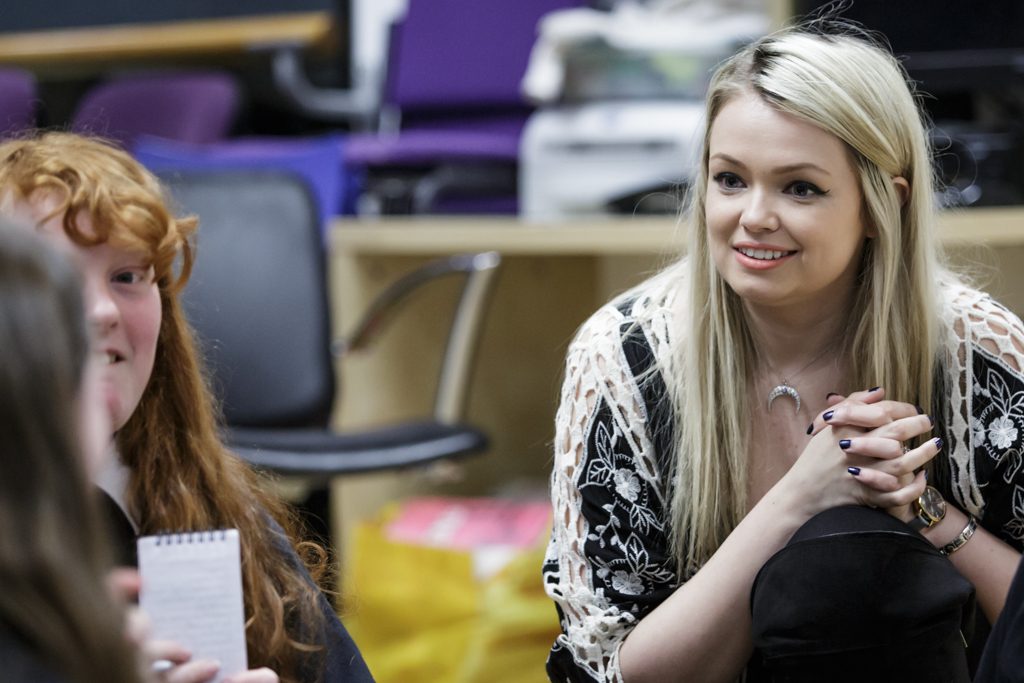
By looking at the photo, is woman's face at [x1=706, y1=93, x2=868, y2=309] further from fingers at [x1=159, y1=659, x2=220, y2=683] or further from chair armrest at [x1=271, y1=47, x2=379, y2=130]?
chair armrest at [x1=271, y1=47, x2=379, y2=130]

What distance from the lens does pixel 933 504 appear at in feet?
4.28

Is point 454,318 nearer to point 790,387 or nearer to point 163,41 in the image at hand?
point 790,387

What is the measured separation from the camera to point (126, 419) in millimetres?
1164

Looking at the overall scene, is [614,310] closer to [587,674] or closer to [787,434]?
[787,434]

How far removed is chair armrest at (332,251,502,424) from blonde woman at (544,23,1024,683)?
0.97 metres

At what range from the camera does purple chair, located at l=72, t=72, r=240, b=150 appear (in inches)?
138

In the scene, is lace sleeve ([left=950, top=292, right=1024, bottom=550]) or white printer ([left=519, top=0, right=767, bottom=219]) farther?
white printer ([left=519, top=0, right=767, bottom=219])

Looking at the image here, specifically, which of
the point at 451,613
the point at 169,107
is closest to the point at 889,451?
the point at 451,613

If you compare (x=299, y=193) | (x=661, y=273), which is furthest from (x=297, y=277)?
(x=661, y=273)

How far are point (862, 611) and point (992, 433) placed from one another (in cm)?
28

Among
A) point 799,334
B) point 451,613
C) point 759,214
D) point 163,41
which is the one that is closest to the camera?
point 759,214

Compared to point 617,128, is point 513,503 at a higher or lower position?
lower

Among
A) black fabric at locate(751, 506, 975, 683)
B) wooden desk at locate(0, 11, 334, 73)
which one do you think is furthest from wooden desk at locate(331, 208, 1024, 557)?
wooden desk at locate(0, 11, 334, 73)

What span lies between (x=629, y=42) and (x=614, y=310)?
46.0 inches
